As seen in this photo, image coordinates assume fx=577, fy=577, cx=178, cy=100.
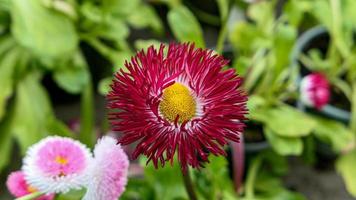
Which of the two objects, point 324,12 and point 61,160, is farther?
point 324,12

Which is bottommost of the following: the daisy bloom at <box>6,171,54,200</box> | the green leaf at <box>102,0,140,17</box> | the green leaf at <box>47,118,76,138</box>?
the daisy bloom at <box>6,171,54,200</box>

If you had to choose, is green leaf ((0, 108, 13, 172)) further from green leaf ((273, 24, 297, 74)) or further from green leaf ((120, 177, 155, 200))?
green leaf ((273, 24, 297, 74))

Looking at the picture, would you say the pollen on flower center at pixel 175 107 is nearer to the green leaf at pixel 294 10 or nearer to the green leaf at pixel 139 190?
the green leaf at pixel 139 190

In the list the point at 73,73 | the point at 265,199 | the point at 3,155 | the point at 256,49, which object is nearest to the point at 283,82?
the point at 256,49

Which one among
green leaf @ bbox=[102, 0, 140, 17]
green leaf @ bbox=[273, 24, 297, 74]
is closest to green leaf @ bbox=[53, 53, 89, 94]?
green leaf @ bbox=[102, 0, 140, 17]

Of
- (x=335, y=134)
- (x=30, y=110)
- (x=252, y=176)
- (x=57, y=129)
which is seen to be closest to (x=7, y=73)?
(x=30, y=110)

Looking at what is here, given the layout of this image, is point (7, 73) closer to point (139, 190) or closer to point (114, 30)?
point (114, 30)

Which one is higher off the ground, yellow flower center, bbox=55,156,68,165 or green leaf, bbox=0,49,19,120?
green leaf, bbox=0,49,19,120

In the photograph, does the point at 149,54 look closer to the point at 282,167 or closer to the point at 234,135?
the point at 234,135
